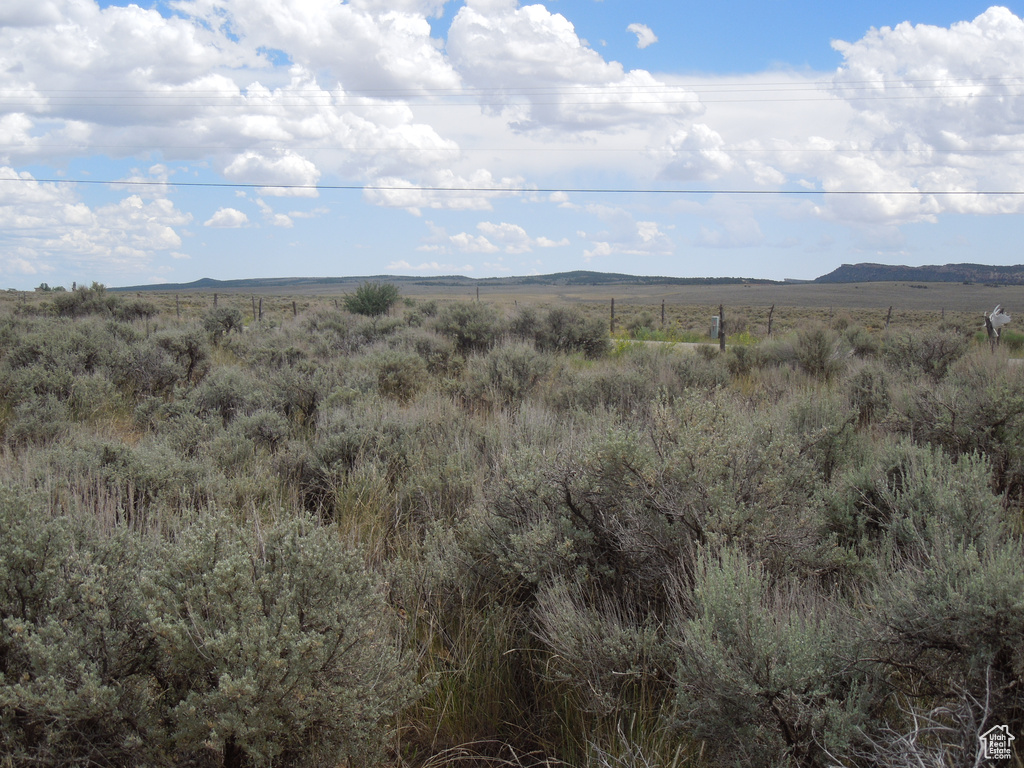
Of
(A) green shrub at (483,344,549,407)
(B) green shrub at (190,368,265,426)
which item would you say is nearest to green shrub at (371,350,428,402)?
(A) green shrub at (483,344,549,407)

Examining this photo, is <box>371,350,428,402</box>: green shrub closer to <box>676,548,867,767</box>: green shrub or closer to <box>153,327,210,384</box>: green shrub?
<box>153,327,210,384</box>: green shrub

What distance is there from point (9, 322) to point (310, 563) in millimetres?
16014

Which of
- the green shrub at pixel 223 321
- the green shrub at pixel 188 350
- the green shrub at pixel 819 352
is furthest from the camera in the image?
the green shrub at pixel 223 321

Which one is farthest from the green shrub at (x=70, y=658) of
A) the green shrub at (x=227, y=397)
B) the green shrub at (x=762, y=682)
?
the green shrub at (x=227, y=397)

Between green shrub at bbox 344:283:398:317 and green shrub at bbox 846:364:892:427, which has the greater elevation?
green shrub at bbox 344:283:398:317

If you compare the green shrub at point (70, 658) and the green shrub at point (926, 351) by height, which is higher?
the green shrub at point (926, 351)

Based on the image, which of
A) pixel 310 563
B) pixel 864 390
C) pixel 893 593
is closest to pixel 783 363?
pixel 864 390

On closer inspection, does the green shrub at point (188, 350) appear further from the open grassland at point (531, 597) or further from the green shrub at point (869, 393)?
the green shrub at point (869, 393)

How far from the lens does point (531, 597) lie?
4.02 meters

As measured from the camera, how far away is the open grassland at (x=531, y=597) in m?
2.29

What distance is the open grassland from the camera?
2.29 metres

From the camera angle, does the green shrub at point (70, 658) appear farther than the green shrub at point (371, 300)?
No

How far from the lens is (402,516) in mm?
5363

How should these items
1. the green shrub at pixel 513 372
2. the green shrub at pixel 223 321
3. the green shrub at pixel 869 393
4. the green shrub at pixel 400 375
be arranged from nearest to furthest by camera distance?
the green shrub at pixel 869 393, the green shrub at pixel 513 372, the green shrub at pixel 400 375, the green shrub at pixel 223 321
